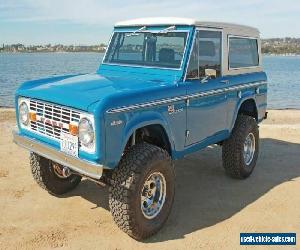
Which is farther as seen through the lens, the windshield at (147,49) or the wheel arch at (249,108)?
the wheel arch at (249,108)

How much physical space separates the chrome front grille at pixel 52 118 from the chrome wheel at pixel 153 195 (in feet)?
3.47

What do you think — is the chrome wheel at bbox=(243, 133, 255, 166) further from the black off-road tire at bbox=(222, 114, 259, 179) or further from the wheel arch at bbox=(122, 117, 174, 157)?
the wheel arch at bbox=(122, 117, 174, 157)

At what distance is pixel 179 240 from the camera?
4.38m

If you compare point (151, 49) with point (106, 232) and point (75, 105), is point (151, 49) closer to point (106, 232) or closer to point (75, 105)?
point (75, 105)

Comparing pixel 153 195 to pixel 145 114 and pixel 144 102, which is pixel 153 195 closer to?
pixel 145 114

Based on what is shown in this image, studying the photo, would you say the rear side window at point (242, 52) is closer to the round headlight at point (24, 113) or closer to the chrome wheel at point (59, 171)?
the chrome wheel at point (59, 171)

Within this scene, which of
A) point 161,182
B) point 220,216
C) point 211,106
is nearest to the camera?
point 161,182

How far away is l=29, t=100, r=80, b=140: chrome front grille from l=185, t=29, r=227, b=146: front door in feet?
5.08

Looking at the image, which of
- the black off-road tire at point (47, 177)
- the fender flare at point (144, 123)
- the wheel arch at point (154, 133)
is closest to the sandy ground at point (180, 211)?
the black off-road tire at point (47, 177)

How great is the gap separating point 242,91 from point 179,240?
2.75 m

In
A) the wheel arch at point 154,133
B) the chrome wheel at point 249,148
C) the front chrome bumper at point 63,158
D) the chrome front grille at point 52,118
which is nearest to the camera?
the front chrome bumper at point 63,158

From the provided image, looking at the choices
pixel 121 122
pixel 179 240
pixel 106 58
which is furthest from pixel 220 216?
pixel 106 58

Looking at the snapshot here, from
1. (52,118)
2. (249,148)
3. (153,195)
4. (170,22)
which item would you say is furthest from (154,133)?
(249,148)

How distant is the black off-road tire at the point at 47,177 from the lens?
526 cm
